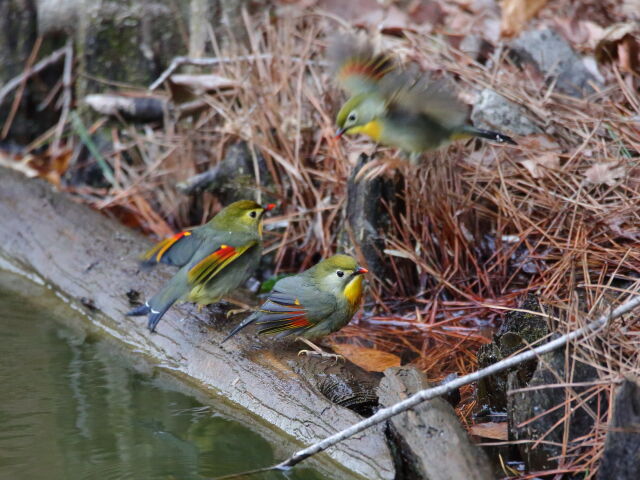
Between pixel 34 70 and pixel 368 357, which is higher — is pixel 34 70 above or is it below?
above

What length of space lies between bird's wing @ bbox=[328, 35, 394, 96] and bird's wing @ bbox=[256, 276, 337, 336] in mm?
1378

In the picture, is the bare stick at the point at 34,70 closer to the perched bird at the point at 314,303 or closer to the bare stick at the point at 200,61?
the bare stick at the point at 200,61

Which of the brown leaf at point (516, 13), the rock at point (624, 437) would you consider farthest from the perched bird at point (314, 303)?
the brown leaf at point (516, 13)

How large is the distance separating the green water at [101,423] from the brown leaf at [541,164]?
2393 millimetres

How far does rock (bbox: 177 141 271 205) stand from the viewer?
229 inches

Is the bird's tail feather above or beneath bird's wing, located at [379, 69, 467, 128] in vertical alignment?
beneath

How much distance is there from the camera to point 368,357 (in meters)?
4.30

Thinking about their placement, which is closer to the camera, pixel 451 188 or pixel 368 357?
pixel 368 357

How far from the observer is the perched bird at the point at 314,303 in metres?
4.07

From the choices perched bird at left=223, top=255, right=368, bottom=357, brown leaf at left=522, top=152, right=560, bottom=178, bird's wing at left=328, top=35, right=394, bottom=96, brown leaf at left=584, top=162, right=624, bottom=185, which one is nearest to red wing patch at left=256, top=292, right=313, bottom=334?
perched bird at left=223, top=255, right=368, bottom=357

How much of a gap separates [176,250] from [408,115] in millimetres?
1545

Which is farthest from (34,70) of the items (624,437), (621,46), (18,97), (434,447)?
(624,437)

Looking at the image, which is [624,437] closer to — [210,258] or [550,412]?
[550,412]

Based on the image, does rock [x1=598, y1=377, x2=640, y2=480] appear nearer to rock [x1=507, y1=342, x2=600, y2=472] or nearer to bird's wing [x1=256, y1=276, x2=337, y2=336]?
rock [x1=507, y1=342, x2=600, y2=472]
